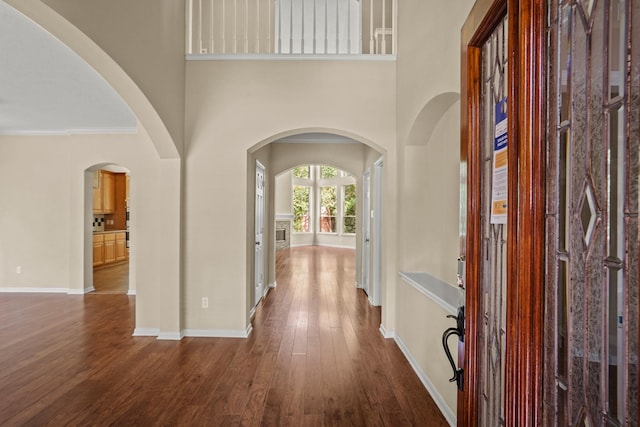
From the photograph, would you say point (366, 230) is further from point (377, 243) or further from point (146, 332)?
point (146, 332)

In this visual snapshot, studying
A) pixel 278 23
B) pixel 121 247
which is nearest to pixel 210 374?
pixel 278 23

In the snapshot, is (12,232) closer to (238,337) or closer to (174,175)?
(174,175)

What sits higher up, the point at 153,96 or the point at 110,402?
the point at 153,96

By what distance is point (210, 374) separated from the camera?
119 inches

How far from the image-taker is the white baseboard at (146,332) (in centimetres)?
400

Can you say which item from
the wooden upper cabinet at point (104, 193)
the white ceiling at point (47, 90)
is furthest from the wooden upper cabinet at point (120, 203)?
the white ceiling at point (47, 90)

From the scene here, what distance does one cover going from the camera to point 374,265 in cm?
528

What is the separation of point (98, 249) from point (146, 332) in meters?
5.40

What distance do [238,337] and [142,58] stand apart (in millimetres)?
2904

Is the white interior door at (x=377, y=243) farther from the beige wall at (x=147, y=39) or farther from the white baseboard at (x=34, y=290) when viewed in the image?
the white baseboard at (x=34, y=290)

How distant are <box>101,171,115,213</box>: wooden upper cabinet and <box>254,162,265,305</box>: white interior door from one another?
17.9 feet

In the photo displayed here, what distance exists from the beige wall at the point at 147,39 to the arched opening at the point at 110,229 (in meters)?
3.73

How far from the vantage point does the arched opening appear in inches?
270

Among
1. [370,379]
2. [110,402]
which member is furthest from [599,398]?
[110,402]
